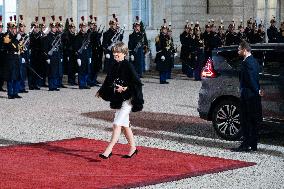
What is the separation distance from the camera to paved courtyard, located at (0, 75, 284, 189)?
1094 centimetres

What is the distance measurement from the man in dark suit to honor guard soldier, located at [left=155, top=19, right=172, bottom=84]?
14818 mm

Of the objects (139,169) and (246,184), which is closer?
(246,184)

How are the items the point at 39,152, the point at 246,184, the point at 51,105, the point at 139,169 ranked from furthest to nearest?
1. the point at 51,105
2. the point at 39,152
3. the point at 139,169
4. the point at 246,184

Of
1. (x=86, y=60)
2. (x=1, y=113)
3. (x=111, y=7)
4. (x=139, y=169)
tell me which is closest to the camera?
(x=139, y=169)

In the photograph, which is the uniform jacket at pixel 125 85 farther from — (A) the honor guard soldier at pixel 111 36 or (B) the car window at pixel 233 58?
(A) the honor guard soldier at pixel 111 36

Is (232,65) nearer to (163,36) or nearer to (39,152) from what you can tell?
(39,152)

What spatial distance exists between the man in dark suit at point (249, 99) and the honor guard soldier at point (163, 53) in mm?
14818

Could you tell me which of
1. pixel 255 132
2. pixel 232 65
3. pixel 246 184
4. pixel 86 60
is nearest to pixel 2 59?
pixel 86 60

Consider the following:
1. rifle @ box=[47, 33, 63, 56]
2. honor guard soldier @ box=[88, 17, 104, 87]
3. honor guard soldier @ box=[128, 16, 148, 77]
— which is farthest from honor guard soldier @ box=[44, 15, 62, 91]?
honor guard soldier @ box=[128, 16, 148, 77]

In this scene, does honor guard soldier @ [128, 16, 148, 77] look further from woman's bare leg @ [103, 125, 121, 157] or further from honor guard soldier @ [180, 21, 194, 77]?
woman's bare leg @ [103, 125, 121, 157]

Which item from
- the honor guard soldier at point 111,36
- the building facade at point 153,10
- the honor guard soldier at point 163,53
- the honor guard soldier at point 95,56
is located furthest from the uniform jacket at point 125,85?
the building facade at point 153,10

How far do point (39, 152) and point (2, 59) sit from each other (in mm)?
11407

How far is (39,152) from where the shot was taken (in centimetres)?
1295

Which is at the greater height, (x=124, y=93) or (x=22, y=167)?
(x=124, y=93)
